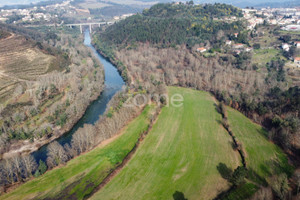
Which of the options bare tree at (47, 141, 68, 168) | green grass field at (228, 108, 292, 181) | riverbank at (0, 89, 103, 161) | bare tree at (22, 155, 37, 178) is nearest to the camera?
green grass field at (228, 108, 292, 181)

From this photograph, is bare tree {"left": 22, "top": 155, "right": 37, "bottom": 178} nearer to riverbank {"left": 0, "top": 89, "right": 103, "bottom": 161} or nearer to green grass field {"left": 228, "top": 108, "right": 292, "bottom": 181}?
riverbank {"left": 0, "top": 89, "right": 103, "bottom": 161}

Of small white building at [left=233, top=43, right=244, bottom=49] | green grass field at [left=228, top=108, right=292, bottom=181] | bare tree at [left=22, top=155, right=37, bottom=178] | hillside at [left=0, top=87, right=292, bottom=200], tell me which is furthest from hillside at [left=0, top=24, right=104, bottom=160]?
small white building at [left=233, top=43, right=244, bottom=49]

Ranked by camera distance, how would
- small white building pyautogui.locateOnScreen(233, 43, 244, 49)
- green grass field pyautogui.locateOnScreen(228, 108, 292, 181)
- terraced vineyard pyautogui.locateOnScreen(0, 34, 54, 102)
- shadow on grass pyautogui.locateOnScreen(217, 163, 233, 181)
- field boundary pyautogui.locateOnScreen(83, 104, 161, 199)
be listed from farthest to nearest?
small white building pyautogui.locateOnScreen(233, 43, 244, 49), terraced vineyard pyautogui.locateOnScreen(0, 34, 54, 102), green grass field pyautogui.locateOnScreen(228, 108, 292, 181), shadow on grass pyautogui.locateOnScreen(217, 163, 233, 181), field boundary pyautogui.locateOnScreen(83, 104, 161, 199)

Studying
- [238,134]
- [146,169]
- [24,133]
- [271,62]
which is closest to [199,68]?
[271,62]

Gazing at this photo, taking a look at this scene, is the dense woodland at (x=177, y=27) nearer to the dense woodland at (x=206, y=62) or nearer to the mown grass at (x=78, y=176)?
the dense woodland at (x=206, y=62)

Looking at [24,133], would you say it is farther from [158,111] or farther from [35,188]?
[158,111]

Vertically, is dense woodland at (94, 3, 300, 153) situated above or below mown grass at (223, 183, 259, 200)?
above

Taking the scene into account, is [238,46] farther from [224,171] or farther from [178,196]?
[178,196]
